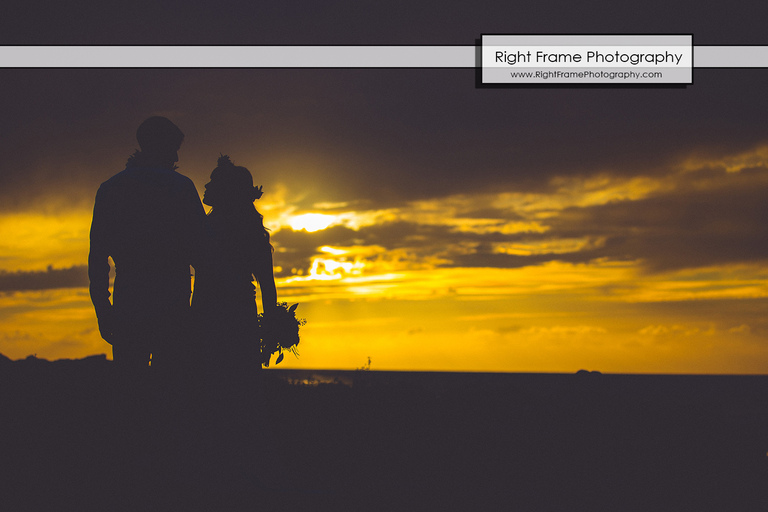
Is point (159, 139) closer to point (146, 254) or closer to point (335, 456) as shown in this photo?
point (146, 254)

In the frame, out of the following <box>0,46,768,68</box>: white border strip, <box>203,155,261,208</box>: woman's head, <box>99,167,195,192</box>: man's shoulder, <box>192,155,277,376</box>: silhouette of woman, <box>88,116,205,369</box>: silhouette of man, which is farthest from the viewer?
<box>0,46,768,68</box>: white border strip

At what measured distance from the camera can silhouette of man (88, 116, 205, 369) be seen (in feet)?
20.7

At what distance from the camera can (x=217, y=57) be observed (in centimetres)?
992

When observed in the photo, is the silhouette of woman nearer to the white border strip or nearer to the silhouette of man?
the silhouette of man

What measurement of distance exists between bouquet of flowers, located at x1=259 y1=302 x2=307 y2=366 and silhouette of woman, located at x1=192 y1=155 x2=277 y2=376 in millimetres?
115

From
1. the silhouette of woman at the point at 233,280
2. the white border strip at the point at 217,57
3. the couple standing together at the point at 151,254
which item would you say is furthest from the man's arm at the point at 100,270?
the white border strip at the point at 217,57

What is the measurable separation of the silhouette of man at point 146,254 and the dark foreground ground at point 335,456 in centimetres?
46

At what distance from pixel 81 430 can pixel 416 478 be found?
4.90 m

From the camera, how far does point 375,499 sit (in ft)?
20.7

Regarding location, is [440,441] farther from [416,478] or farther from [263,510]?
[263,510]

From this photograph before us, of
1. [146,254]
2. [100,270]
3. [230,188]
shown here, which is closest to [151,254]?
[146,254]

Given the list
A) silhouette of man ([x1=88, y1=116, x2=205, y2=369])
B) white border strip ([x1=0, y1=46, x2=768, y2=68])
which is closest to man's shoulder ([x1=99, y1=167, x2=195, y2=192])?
silhouette of man ([x1=88, y1=116, x2=205, y2=369])

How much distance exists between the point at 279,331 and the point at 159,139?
2906 mm

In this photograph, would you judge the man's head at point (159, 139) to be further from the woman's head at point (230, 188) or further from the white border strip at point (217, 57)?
the white border strip at point (217, 57)
